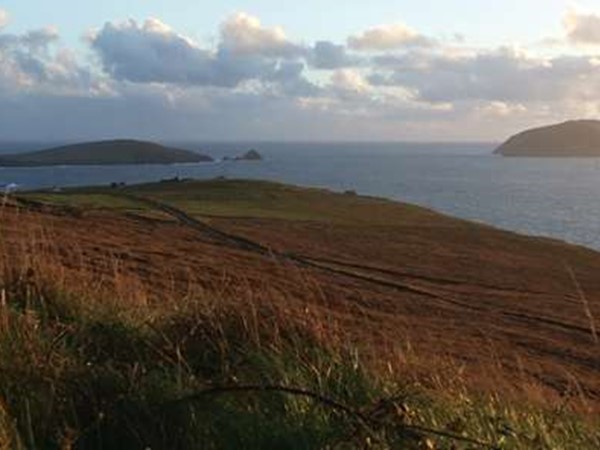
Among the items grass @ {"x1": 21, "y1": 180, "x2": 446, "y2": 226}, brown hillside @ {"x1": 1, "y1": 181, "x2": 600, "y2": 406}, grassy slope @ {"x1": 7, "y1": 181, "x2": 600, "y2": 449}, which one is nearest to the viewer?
grassy slope @ {"x1": 7, "y1": 181, "x2": 600, "y2": 449}

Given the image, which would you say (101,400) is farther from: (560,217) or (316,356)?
(560,217)

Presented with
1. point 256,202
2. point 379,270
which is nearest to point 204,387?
point 379,270

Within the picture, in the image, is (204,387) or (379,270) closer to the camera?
(204,387)

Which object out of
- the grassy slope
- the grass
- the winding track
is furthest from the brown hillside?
the grassy slope

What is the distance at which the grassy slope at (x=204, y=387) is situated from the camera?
474 cm

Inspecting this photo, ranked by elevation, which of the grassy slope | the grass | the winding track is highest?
the grassy slope

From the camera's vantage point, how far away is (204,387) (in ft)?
17.3

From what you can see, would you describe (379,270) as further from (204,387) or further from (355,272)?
(204,387)

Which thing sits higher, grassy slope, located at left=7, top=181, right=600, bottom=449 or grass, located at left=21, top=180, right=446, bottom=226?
grassy slope, located at left=7, top=181, right=600, bottom=449

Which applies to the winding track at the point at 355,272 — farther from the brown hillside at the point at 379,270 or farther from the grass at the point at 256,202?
the grass at the point at 256,202

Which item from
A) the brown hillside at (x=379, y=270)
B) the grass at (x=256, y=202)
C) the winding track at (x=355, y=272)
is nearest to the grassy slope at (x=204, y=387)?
the brown hillside at (x=379, y=270)

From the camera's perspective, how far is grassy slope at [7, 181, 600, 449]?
4.74 m

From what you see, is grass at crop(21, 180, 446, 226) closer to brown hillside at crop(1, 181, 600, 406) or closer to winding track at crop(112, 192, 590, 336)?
brown hillside at crop(1, 181, 600, 406)

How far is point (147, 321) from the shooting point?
6621 mm
